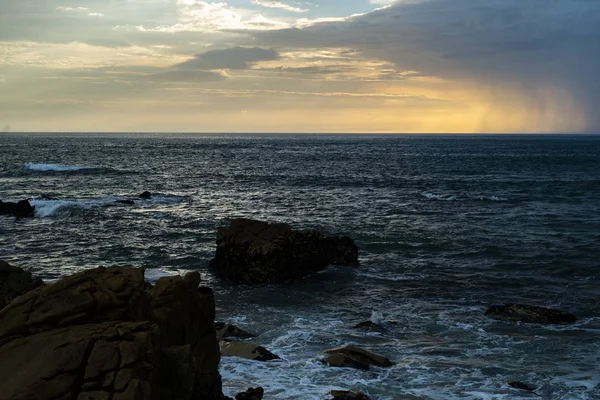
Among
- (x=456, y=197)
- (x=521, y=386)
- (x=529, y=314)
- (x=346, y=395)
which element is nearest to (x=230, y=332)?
(x=346, y=395)

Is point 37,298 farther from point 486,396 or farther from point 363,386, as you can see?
point 486,396

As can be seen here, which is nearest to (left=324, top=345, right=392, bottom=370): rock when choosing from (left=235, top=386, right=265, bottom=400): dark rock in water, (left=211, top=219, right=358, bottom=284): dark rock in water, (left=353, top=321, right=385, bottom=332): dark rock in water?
(left=353, top=321, right=385, bottom=332): dark rock in water

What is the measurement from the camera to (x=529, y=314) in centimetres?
2092

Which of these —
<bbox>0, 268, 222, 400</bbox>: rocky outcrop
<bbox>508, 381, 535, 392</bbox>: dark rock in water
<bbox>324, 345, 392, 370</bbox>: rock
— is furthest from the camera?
<bbox>324, 345, 392, 370</bbox>: rock

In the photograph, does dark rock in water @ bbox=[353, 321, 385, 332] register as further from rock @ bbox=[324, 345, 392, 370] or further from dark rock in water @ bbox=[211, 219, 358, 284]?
dark rock in water @ bbox=[211, 219, 358, 284]

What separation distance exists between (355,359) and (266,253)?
11030 millimetres

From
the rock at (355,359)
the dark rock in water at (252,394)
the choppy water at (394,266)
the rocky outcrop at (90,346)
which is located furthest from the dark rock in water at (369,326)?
the rocky outcrop at (90,346)

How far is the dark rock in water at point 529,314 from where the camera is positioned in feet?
67.4

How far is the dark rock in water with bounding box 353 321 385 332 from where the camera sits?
1983 centimetres

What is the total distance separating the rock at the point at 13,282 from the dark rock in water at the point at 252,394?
858 cm

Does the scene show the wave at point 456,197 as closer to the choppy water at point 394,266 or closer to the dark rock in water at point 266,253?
the choppy water at point 394,266

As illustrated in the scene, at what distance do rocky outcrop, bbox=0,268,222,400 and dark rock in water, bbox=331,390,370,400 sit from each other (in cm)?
464

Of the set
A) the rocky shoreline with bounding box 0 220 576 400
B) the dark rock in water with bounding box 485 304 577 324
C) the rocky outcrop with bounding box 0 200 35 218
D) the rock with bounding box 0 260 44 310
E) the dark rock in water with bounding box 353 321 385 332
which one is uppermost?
the rocky shoreline with bounding box 0 220 576 400

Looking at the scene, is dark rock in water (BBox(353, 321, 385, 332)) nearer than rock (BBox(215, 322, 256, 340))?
No
